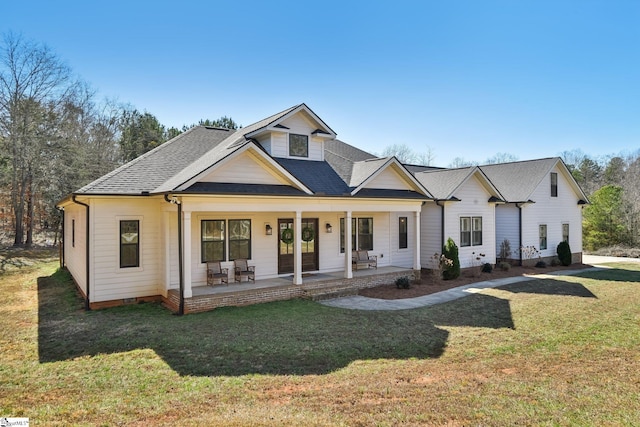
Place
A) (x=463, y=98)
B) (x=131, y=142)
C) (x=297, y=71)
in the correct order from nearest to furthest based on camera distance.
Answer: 1. (x=297, y=71)
2. (x=463, y=98)
3. (x=131, y=142)

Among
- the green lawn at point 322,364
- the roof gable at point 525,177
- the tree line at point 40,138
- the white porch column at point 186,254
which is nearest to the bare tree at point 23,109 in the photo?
the tree line at point 40,138

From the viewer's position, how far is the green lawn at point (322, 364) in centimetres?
512

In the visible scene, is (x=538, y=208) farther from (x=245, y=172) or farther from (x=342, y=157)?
(x=245, y=172)

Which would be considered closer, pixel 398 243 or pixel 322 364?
pixel 322 364

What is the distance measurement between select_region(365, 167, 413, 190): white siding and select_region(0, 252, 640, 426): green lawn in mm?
5852

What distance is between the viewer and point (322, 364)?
23.5ft

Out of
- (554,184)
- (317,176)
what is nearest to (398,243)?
(317,176)

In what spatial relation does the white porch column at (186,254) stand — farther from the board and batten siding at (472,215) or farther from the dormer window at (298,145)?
the board and batten siding at (472,215)

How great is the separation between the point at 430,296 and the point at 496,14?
10.1 m

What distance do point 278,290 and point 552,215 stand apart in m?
18.7

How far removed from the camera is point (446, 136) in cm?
3819

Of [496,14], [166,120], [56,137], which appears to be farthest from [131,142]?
[496,14]

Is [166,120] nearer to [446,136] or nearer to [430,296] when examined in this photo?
[446,136]

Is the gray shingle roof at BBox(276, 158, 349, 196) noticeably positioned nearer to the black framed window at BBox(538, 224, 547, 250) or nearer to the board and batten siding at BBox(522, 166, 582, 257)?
the board and batten siding at BBox(522, 166, 582, 257)
